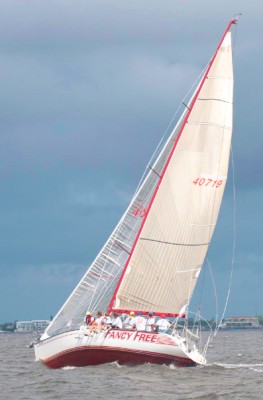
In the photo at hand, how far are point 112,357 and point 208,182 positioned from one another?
31.2 ft

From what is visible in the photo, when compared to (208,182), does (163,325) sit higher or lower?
lower

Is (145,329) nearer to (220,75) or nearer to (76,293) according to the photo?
(76,293)

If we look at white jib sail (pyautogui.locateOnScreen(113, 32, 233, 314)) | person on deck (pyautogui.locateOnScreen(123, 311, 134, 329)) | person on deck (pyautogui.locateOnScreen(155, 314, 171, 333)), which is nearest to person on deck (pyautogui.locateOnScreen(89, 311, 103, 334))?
person on deck (pyautogui.locateOnScreen(123, 311, 134, 329))

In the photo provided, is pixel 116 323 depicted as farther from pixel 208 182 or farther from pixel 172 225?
pixel 208 182

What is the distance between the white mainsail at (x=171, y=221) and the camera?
51125mm

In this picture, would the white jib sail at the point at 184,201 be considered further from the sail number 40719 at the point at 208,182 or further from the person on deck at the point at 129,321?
the person on deck at the point at 129,321

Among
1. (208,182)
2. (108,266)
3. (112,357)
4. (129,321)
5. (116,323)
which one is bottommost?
(112,357)

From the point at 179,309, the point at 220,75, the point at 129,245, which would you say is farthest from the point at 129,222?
the point at 220,75

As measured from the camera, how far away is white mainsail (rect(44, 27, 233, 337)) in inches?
2013

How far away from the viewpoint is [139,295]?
51.2 metres

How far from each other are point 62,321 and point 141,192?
6.80m

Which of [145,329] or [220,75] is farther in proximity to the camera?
[220,75]

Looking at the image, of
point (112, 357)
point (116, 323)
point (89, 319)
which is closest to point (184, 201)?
point (116, 323)

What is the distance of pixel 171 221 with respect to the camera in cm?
5134
